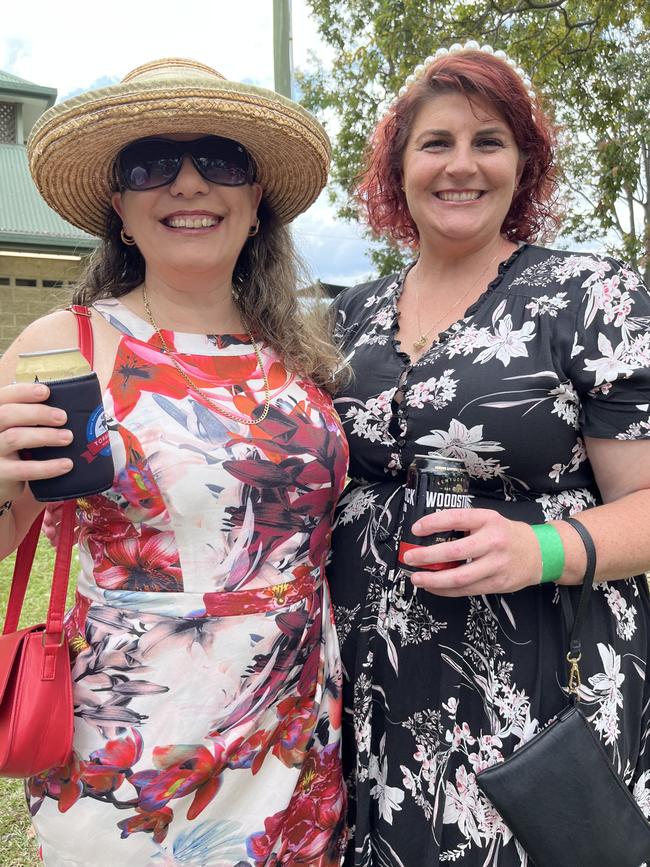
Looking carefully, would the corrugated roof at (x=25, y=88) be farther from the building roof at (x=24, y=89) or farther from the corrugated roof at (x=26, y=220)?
the corrugated roof at (x=26, y=220)

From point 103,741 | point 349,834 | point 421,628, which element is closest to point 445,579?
point 421,628

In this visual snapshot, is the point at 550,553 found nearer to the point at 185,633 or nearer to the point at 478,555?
Result: the point at 478,555

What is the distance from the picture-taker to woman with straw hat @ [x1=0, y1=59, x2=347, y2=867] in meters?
1.59

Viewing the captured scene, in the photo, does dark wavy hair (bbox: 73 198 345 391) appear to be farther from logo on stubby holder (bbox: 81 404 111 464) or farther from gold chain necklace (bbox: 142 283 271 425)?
logo on stubby holder (bbox: 81 404 111 464)

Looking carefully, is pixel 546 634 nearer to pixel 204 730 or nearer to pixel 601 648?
pixel 601 648

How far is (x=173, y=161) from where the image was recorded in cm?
174

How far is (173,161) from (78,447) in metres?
0.78

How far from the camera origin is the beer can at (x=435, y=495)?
144cm

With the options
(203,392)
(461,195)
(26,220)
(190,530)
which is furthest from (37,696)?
(26,220)

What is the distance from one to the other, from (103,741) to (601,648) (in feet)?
3.75

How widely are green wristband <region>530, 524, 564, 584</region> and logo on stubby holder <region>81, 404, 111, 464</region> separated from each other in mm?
913

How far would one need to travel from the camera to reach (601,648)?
169cm

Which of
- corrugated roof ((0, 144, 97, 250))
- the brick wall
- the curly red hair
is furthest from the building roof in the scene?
the curly red hair

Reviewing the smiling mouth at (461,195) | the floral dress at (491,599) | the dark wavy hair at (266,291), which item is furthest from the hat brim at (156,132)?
the floral dress at (491,599)
